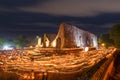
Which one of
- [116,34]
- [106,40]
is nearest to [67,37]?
[116,34]

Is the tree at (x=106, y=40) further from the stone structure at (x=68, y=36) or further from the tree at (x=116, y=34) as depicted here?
the stone structure at (x=68, y=36)

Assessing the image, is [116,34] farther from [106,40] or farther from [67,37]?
[67,37]

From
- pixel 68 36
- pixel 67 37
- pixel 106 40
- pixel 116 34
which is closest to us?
pixel 67 37

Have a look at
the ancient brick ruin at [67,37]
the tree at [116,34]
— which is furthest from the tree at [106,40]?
the ancient brick ruin at [67,37]

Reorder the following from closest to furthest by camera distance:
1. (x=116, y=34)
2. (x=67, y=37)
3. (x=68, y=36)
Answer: (x=67, y=37), (x=68, y=36), (x=116, y=34)

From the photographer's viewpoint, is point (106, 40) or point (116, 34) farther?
point (106, 40)

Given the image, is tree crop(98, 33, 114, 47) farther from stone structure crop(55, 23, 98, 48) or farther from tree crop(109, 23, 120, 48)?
stone structure crop(55, 23, 98, 48)

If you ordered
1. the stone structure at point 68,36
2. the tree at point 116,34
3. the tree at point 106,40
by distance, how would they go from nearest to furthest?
the stone structure at point 68,36
the tree at point 116,34
the tree at point 106,40

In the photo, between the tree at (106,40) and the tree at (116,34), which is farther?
the tree at (106,40)

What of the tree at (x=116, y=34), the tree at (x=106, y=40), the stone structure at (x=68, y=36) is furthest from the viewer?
the tree at (x=106, y=40)

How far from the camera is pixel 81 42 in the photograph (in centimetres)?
5484

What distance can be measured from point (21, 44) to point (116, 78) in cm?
7496

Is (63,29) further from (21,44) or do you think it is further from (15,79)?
(21,44)

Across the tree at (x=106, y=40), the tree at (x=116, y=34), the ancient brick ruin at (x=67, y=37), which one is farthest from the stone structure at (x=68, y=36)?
the tree at (x=106, y=40)
